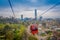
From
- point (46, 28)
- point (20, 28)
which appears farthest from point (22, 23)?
point (46, 28)

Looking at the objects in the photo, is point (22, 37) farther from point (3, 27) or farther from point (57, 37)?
point (57, 37)

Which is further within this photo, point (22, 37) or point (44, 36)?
point (44, 36)

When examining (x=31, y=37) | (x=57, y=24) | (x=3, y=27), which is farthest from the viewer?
(x=57, y=24)

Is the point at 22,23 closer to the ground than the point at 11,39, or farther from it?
farther from it

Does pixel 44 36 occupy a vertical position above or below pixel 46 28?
below


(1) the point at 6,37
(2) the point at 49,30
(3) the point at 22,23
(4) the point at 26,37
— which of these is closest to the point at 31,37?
(4) the point at 26,37

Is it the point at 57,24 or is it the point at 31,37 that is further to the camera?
the point at 57,24

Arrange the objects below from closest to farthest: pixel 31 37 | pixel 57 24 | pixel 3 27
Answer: pixel 31 37 < pixel 3 27 < pixel 57 24

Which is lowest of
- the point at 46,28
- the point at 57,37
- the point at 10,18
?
the point at 57,37

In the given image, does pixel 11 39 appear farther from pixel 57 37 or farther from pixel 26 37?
pixel 57 37
